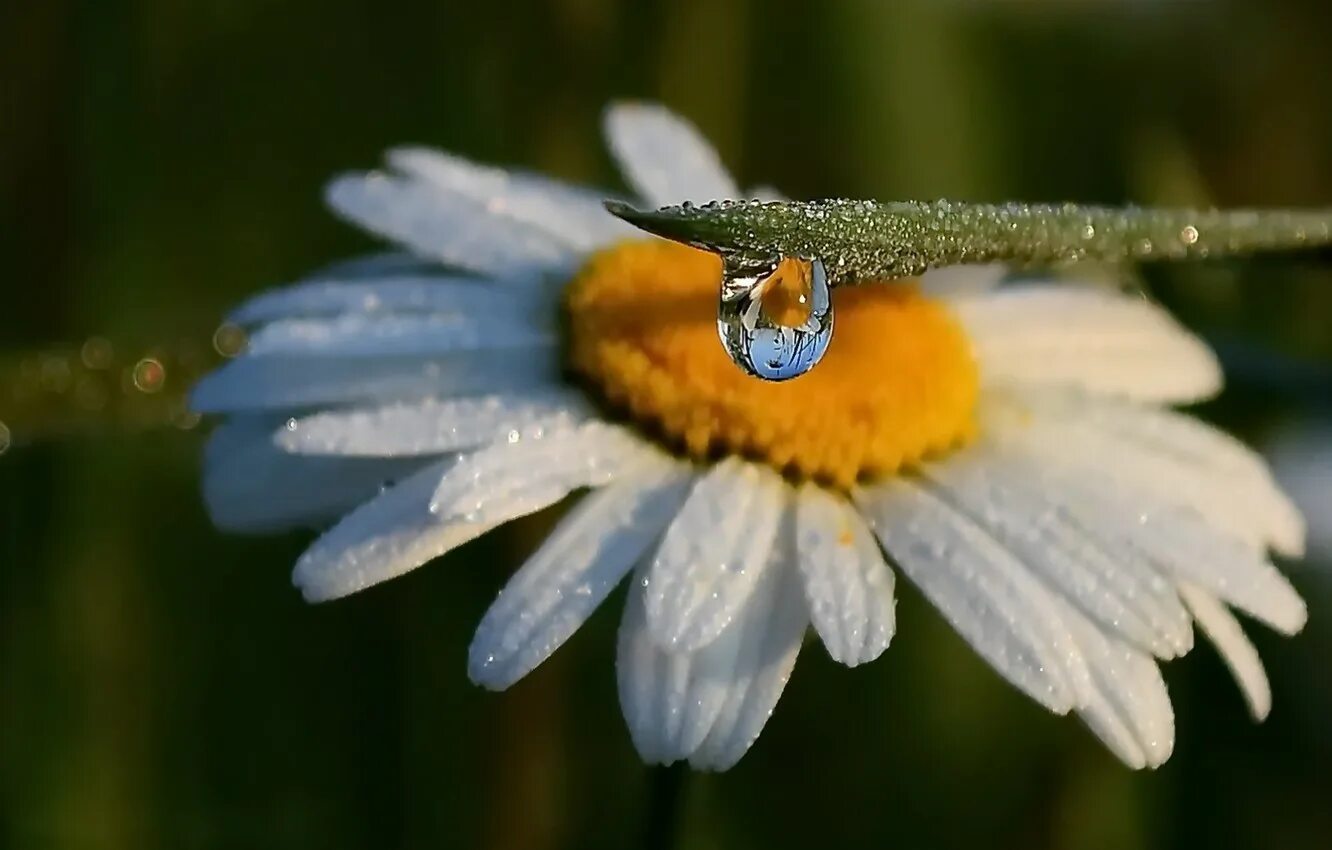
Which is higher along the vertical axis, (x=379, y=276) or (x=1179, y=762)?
(x=379, y=276)

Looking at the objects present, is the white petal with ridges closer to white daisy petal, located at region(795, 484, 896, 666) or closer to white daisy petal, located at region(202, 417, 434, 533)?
white daisy petal, located at region(795, 484, 896, 666)

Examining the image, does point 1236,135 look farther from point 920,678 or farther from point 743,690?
point 743,690

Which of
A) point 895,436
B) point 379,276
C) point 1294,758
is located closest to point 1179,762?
point 1294,758

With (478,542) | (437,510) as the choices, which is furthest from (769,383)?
(478,542)

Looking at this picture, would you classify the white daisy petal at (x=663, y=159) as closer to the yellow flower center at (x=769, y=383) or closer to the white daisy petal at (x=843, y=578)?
the yellow flower center at (x=769, y=383)

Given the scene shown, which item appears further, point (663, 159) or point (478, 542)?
point (478, 542)

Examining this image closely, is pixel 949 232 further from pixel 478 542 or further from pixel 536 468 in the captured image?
pixel 478 542
